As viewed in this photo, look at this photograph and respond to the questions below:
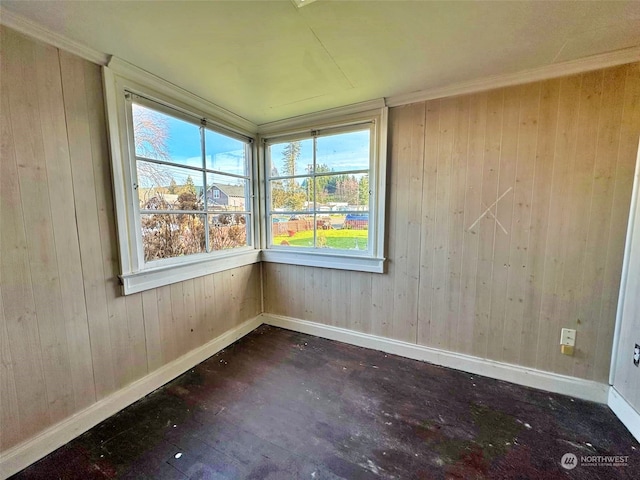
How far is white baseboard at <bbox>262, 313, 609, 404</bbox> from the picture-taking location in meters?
1.75

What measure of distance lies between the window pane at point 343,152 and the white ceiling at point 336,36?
554mm

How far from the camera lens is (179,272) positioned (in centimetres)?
204

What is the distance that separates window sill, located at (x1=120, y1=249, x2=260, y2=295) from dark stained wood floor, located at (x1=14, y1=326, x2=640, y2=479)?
2.56ft

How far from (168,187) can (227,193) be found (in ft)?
1.98

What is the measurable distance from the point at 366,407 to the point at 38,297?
2.00 m

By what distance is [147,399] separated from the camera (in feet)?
5.84

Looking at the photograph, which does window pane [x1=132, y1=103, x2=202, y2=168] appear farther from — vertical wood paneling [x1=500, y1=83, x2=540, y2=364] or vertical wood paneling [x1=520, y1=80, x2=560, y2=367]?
vertical wood paneling [x1=520, y1=80, x2=560, y2=367]

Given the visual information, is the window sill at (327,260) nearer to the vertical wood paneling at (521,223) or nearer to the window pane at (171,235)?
the window pane at (171,235)

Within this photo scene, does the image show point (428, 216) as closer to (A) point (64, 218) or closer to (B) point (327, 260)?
(B) point (327, 260)

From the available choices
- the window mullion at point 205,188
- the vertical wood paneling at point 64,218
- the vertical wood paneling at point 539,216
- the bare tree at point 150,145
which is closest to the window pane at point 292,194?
the window mullion at point 205,188

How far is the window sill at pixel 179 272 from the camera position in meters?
1.72

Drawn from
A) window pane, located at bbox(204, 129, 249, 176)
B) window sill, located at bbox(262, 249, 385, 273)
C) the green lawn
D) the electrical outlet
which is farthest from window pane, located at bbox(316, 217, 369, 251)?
the electrical outlet

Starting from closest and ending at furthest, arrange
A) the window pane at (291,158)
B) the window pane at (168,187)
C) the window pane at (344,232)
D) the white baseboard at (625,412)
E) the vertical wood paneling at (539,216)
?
the white baseboard at (625,412) < the vertical wood paneling at (539,216) < the window pane at (168,187) < the window pane at (344,232) < the window pane at (291,158)

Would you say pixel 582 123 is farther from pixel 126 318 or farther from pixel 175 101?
pixel 126 318
